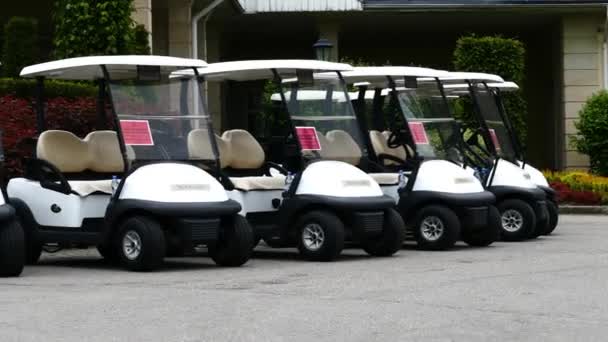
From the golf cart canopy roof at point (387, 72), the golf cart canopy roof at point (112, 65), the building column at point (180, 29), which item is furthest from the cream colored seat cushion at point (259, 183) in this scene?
the building column at point (180, 29)

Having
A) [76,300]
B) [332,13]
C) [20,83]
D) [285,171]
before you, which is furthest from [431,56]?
[76,300]

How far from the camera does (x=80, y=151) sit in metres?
13.2

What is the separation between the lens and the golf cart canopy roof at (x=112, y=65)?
40.9ft

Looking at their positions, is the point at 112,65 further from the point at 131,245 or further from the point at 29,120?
the point at 29,120

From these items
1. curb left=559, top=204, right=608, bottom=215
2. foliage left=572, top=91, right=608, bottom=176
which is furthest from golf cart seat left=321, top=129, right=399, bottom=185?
foliage left=572, top=91, right=608, bottom=176

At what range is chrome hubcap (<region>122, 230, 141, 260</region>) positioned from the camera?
38.9ft

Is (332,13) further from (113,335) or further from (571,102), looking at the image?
(113,335)

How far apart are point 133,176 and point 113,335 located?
4243mm

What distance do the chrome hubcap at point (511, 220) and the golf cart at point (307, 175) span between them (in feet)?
8.14

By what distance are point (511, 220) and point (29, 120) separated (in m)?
5.36

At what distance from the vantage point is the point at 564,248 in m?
14.8

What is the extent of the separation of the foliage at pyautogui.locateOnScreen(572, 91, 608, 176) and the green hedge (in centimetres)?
1317

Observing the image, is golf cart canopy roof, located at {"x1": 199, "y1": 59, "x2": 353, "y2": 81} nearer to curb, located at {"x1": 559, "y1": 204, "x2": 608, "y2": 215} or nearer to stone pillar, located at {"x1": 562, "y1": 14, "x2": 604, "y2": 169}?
curb, located at {"x1": 559, "y1": 204, "x2": 608, "y2": 215}

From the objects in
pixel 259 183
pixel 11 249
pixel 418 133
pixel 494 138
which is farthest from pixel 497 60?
pixel 11 249
